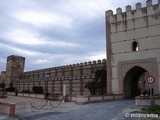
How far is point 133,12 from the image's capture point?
2655cm

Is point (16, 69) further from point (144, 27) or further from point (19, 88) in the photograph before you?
point (144, 27)

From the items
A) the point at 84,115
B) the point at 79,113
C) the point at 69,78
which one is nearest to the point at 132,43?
the point at 69,78

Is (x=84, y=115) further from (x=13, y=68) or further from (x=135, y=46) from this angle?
(x=13, y=68)

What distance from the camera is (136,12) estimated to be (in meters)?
26.3

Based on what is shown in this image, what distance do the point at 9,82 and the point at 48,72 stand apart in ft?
50.2

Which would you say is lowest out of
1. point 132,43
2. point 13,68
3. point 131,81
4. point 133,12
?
point 131,81

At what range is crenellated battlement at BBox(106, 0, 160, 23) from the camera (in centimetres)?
2519

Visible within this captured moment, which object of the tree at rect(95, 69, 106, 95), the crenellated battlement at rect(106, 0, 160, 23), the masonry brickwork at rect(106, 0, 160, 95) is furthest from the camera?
the tree at rect(95, 69, 106, 95)

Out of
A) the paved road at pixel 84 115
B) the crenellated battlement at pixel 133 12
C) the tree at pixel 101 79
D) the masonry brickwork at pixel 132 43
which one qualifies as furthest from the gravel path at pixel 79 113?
the crenellated battlement at pixel 133 12

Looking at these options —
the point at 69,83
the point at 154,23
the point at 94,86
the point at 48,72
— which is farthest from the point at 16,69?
the point at 154,23

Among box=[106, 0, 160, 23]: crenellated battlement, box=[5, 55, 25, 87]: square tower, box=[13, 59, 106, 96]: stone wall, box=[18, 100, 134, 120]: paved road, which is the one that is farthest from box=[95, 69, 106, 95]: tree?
box=[5, 55, 25, 87]: square tower

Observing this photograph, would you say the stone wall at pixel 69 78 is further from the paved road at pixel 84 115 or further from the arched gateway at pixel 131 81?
the paved road at pixel 84 115

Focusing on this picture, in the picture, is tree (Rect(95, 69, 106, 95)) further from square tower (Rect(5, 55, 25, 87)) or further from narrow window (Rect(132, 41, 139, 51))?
square tower (Rect(5, 55, 25, 87))

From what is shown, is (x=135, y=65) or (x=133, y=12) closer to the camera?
(x=135, y=65)
